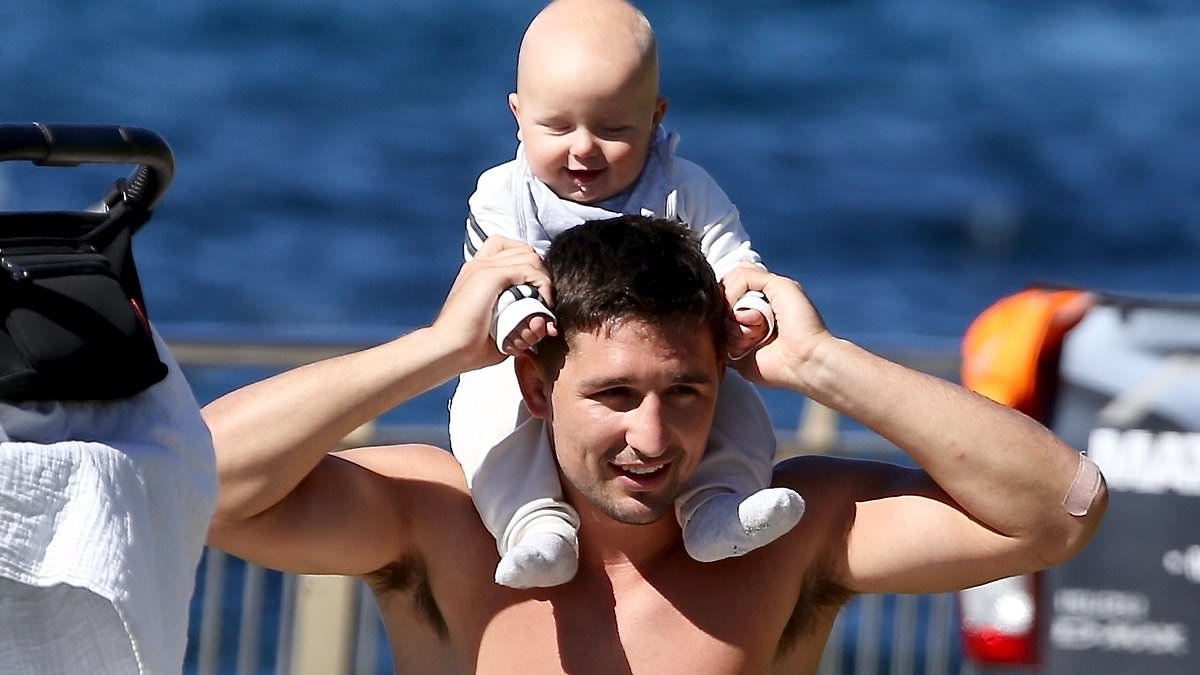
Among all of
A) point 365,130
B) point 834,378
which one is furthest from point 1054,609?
point 365,130

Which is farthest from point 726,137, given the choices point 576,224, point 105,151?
point 105,151

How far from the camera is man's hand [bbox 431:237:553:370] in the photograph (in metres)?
2.90

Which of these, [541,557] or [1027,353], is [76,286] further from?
[1027,353]

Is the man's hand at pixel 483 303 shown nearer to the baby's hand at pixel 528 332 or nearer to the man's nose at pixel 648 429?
the baby's hand at pixel 528 332

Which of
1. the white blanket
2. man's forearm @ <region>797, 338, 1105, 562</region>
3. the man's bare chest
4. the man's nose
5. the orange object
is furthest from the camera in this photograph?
the orange object

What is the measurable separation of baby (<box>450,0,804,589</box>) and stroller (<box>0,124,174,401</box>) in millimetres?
894

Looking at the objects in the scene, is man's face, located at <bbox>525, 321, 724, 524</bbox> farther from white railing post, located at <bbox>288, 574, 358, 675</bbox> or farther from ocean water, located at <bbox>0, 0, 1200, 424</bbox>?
ocean water, located at <bbox>0, 0, 1200, 424</bbox>

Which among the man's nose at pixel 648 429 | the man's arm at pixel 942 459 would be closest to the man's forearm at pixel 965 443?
the man's arm at pixel 942 459

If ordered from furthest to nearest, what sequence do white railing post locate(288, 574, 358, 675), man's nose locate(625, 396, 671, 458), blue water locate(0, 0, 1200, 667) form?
blue water locate(0, 0, 1200, 667) < white railing post locate(288, 574, 358, 675) < man's nose locate(625, 396, 671, 458)

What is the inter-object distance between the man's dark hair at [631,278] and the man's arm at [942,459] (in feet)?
0.37

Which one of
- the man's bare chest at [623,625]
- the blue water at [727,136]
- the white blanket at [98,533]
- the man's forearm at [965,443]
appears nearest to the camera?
the white blanket at [98,533]

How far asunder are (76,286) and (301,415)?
998mm

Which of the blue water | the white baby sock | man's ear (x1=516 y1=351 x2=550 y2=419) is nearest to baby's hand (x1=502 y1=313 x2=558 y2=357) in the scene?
man's ear (x1=516 y1=351 x2=550 y2=419)

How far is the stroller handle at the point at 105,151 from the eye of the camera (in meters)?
1.92
